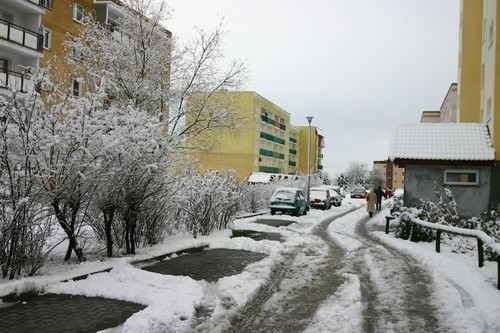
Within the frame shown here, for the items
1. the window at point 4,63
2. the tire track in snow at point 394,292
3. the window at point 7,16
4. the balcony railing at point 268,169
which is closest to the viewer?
the tire track in snow at point 394,292

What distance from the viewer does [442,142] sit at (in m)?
19.0

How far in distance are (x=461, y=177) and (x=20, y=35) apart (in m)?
22.8

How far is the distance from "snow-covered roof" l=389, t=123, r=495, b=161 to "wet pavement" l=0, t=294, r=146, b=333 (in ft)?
47.3

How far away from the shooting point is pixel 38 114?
24.5ft

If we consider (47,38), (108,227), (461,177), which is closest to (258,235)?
(108,227)

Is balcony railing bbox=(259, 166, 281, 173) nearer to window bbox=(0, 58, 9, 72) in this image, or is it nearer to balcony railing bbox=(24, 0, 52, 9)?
balcony railing bbox=(24, 0, 52, 9)

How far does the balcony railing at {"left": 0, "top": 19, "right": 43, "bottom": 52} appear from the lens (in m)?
23.6

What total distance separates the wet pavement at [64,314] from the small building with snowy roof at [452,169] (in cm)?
1442

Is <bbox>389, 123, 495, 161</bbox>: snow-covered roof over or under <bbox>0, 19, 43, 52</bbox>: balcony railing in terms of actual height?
under

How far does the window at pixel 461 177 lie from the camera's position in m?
17.8

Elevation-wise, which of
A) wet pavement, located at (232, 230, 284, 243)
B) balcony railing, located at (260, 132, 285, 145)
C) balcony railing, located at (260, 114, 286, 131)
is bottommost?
wet pavement, located at (232, 230, 284, 243)

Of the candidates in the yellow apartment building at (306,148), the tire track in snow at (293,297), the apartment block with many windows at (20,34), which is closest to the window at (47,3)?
the apartment block with many windows at (20,34)

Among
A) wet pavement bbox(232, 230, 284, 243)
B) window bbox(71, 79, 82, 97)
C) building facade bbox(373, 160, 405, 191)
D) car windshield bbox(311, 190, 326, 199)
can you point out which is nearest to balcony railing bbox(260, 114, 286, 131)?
car windshield bbox(311, 190, 326, 199)

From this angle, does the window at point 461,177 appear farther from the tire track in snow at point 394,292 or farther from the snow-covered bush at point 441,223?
the tire track in snow at point 394,292
